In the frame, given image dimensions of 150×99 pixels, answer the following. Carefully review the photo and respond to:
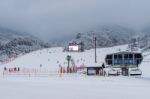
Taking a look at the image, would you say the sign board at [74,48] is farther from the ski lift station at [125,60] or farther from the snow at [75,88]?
the snow at [75,88]

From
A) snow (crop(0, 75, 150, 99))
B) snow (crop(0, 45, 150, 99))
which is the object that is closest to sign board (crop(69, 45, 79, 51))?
snow (crop(0, 45, 150, 99))

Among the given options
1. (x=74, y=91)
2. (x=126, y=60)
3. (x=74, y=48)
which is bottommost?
(x=74, y=91)

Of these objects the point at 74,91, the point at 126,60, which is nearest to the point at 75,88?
the point at 74,91

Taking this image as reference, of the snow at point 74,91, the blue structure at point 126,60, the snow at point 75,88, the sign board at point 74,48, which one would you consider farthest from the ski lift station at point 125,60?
the sign board at point 74,48

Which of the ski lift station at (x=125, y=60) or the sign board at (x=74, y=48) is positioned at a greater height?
the sign board at (x=74, y=48)

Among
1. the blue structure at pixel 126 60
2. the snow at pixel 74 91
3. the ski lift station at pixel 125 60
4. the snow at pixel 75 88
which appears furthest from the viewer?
the blue structure at pixel 126 60

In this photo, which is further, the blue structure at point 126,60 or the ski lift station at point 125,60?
the blue structure at point 126,60

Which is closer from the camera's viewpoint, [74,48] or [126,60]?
[126,60]

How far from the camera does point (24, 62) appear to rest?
115312 millimetres

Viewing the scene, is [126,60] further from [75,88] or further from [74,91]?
[74,91]

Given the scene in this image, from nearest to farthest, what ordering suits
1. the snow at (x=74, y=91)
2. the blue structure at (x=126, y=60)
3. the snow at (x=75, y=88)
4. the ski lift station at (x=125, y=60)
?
the snow at (x=74, y=91) < the snow at (x=75, y=88) < the ski lift station at (x=125, y=60) < the blue structure at (x=126, y=60)

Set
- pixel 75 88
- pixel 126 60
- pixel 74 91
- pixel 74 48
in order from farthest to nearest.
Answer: pixel 74 48
pixel 126 60
pixel 75 88
pixel 74 91

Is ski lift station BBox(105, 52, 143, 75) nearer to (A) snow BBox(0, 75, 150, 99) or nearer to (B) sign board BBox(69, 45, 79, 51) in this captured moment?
(A) snow BBox(0, 75, 150, 99)

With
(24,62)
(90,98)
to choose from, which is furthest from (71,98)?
(24,62)
